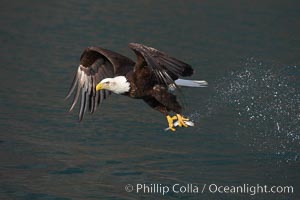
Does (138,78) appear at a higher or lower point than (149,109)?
higher

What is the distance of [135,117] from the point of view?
387 inches

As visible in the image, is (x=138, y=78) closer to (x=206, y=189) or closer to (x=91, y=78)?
(x=91, y=78)

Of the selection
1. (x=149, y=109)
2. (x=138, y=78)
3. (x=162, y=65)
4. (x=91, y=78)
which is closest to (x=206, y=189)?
(x=138, y=78)

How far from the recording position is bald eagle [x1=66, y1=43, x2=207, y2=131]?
23.5ft

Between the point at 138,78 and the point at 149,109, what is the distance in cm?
268

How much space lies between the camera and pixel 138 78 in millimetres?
7586

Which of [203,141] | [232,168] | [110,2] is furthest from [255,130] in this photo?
[110,2]

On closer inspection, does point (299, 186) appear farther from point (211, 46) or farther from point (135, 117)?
point (211, 46)

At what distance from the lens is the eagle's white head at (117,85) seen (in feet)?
24.8

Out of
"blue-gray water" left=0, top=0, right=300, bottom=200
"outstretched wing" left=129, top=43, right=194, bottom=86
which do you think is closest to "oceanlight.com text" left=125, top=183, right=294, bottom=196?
"blue-gray water" left=0, top=0, right=300, bottom=200

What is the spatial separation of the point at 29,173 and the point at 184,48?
5.52 m

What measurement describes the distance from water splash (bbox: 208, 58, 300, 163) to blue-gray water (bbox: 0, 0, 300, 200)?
0.05ft

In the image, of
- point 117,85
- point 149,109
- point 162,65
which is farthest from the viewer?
point 149,109

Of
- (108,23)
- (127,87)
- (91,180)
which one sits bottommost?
(91,180)
